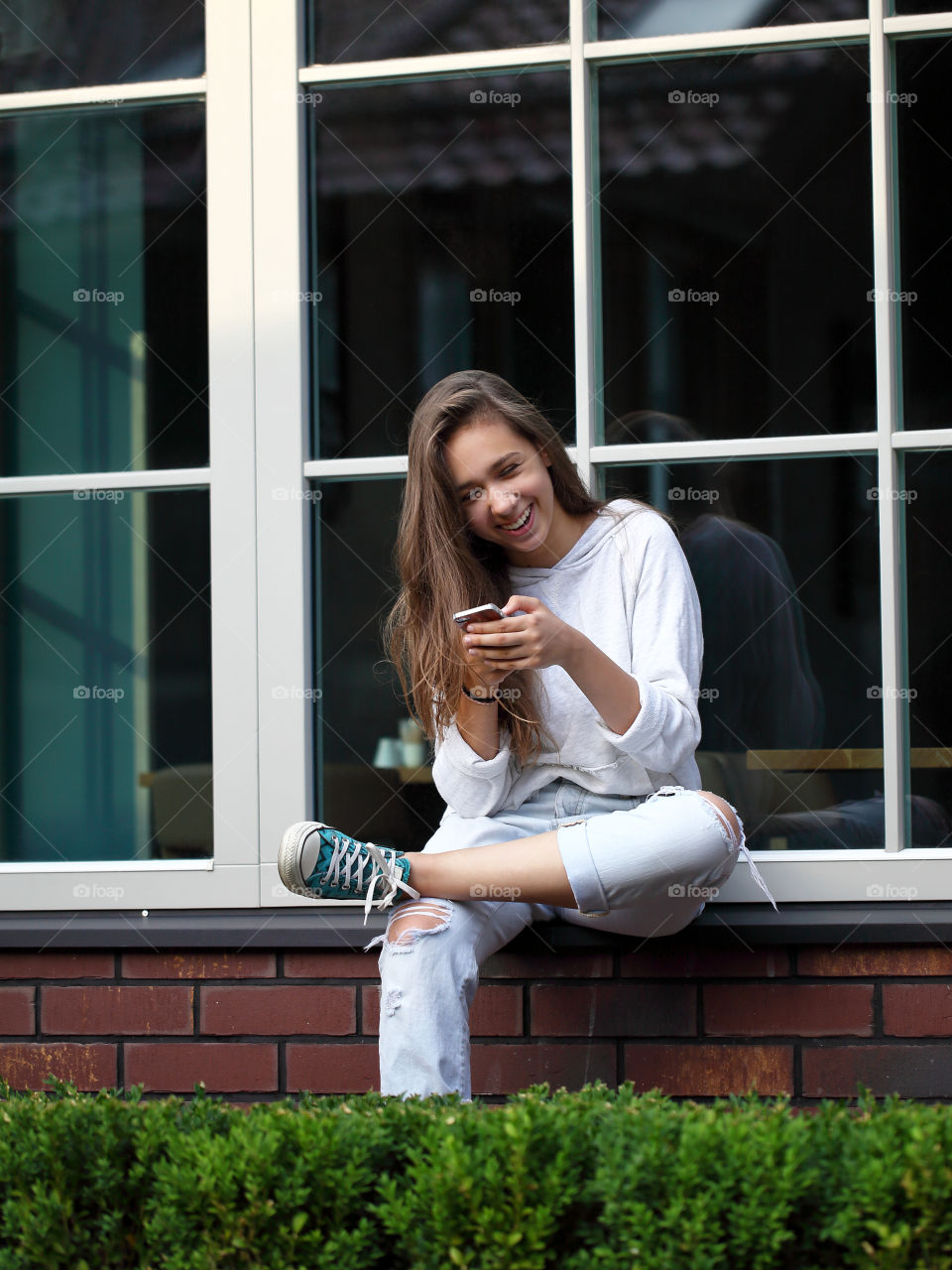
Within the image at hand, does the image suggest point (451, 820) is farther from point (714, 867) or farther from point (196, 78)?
point (196, 78)

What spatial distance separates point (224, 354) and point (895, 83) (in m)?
1.52

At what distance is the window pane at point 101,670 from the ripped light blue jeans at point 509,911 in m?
0.82

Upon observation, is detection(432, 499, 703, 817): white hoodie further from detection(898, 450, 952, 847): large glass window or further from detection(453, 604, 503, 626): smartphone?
detection(898, 450, 952, 847): large glass window

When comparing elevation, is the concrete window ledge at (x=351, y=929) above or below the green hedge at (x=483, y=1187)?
above

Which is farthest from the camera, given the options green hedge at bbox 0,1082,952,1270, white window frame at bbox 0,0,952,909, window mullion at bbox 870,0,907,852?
white window frame at bbox 0,0,952,909

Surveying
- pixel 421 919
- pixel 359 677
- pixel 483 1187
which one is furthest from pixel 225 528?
pixel 483 1187

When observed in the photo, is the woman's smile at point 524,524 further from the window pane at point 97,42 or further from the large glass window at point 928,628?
the window pane at point 97,42

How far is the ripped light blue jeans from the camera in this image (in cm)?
199

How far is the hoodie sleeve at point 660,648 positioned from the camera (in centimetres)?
217
